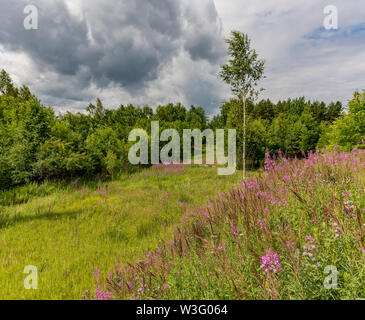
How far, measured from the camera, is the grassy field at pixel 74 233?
3273 millimetres

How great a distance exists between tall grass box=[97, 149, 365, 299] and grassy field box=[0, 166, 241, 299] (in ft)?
3.08

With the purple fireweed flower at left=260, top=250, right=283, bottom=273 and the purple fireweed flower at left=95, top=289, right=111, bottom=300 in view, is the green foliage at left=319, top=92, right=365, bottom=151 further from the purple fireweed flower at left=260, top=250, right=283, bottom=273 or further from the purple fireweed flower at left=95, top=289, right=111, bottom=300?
the purple fireweed flower at left=95, top=289, right=111, bottom=300

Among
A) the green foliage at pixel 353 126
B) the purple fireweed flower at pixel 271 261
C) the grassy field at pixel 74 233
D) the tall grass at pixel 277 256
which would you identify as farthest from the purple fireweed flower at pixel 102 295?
the green foliage at pixel 353 126

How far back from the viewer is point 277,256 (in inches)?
59.9

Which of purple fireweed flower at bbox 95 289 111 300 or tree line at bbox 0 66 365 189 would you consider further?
tree line at bbox 0 66 365 189

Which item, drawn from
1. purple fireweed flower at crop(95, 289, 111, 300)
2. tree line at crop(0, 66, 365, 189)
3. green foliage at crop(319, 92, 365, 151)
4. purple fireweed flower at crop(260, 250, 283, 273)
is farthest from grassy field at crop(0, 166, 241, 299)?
green foliage at crop(319, 92, 365, 151)

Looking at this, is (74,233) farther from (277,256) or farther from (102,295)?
(277,256)

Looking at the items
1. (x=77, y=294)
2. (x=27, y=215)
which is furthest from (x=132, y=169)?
(x=77, y=294)

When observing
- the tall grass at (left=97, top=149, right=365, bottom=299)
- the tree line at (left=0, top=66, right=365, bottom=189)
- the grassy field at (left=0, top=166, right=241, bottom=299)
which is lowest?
the grassy field at (left=0, top=166, right=241, bottom=299)

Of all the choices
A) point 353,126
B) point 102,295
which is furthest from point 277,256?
point 353,126

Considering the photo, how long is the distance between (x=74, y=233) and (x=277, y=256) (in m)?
5.76

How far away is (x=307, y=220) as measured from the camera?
2.30 metres

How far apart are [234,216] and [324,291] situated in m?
1.48

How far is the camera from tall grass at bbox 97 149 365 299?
1.42m
